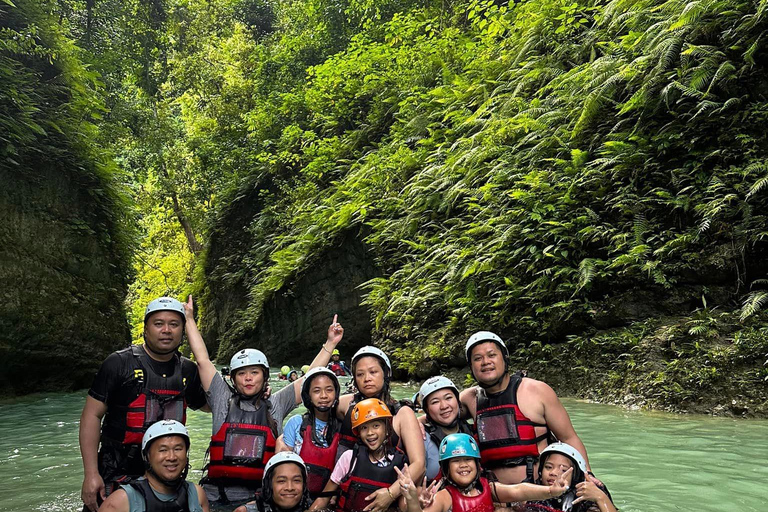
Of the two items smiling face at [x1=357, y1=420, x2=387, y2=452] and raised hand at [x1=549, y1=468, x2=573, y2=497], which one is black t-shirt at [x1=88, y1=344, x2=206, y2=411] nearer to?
smiling face at [x1=357, y1=420, x2=387, y2=452]

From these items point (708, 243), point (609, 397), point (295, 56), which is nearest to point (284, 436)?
point (609, 397)

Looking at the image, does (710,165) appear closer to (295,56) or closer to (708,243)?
(708,243)

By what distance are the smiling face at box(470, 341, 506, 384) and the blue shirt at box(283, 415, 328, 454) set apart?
133cm

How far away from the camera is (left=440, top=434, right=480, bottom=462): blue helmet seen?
4234 millimetres

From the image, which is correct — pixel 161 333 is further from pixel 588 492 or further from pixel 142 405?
pixel 588 492

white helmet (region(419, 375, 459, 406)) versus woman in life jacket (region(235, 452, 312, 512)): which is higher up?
white helmet (region(419, 375, 459, 406))

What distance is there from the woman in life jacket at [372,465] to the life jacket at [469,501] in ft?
1.32

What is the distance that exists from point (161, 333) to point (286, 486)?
4.88 feet

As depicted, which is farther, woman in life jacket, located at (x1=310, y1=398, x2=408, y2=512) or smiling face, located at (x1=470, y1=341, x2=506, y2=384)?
smiling face, located at (x1=470, y1=341, x2=506, y2=384)

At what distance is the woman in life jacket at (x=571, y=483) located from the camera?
12.8 feet

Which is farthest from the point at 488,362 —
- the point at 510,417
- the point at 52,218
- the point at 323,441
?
the point at 52,218

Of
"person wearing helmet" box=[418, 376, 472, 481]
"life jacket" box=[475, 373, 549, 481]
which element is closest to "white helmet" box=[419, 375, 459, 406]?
"person wearing helmet" box=[418, 376, 472, 481]

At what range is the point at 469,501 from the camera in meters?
4.23

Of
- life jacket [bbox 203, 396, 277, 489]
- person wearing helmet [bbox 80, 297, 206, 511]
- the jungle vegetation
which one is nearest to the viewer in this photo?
person wearing helmet [bbox 80, 297, 206, 511]
